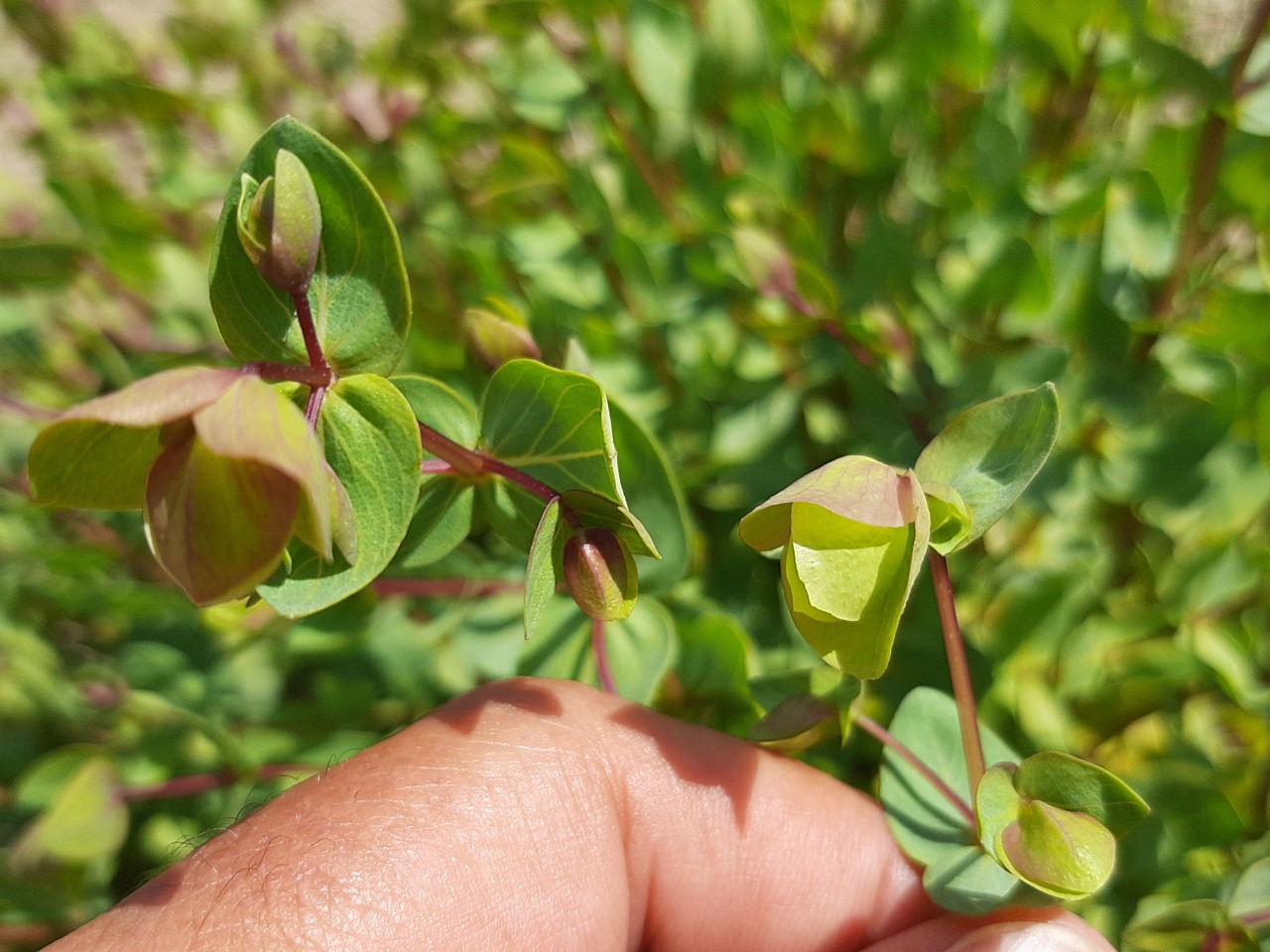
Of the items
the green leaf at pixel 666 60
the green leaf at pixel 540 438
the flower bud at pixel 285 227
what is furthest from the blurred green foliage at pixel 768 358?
the flower bud at pixel 285 227

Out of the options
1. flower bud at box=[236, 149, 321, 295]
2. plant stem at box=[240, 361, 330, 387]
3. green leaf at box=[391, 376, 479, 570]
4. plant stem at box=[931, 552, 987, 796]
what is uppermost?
flower bud at box=[236, 149, 321, 295]

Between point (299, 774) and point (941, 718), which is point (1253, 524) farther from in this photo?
point (299, 774)

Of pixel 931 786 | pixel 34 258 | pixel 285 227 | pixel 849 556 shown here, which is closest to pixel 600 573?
pixel 849 556

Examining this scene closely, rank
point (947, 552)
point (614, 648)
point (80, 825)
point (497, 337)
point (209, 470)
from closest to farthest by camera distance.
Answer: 1. point (209, 470)
2. point (947, 552)
3. point (497, 337)
4. point (614, 648)
5. point (80, 825)

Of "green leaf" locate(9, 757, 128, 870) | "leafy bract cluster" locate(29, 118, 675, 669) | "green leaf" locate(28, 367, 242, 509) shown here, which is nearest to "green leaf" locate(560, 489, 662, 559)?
"leafy bract cluster" locate(29, 118, 675, 669)

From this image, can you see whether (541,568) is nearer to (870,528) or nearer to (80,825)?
(870,528)

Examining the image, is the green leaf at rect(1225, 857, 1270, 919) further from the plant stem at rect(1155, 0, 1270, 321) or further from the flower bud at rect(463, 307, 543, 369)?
the flower bud at rect(463, 307, 543, 369)
